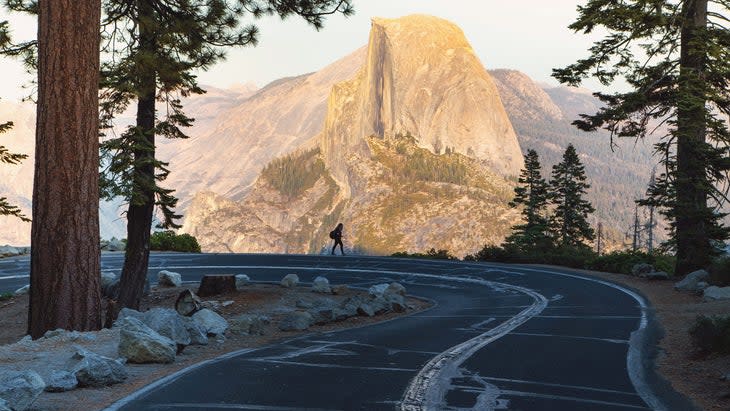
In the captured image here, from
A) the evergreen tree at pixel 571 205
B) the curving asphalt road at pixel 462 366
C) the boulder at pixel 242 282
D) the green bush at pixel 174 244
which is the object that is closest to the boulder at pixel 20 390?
the curving asphalt road at pixel 462 366

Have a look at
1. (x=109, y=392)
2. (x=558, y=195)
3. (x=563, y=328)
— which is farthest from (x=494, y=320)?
(x=558, y=195)

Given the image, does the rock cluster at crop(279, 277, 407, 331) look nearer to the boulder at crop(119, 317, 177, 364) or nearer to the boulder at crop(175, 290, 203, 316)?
the boulder at crop(175, 290, 203, 316)

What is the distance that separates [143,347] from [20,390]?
3039mm

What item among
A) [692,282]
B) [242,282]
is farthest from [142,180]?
[692,282]

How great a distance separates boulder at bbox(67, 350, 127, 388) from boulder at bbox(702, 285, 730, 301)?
48.7 ft

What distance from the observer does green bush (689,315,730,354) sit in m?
11.1

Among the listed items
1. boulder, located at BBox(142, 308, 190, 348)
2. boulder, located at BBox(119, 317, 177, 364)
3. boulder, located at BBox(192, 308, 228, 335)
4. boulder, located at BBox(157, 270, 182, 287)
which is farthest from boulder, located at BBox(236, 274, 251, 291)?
boulder, located at BBox(119, 317, 177, 364)

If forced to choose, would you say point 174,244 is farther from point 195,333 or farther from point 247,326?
point 195,333

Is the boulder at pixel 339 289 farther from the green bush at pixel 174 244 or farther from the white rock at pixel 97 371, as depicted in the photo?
the green bush at pixel 174 244

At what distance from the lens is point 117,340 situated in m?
11.4

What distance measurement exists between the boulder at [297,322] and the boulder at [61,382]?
6.11 meters

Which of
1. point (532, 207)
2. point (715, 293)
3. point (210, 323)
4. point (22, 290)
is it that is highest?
point (532, 207)

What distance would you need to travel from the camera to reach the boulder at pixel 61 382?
8.41 metres

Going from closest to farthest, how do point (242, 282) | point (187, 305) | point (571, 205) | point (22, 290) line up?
point (187, 305) < point (242, 282) < point (22, 290) < point (571, 205)
